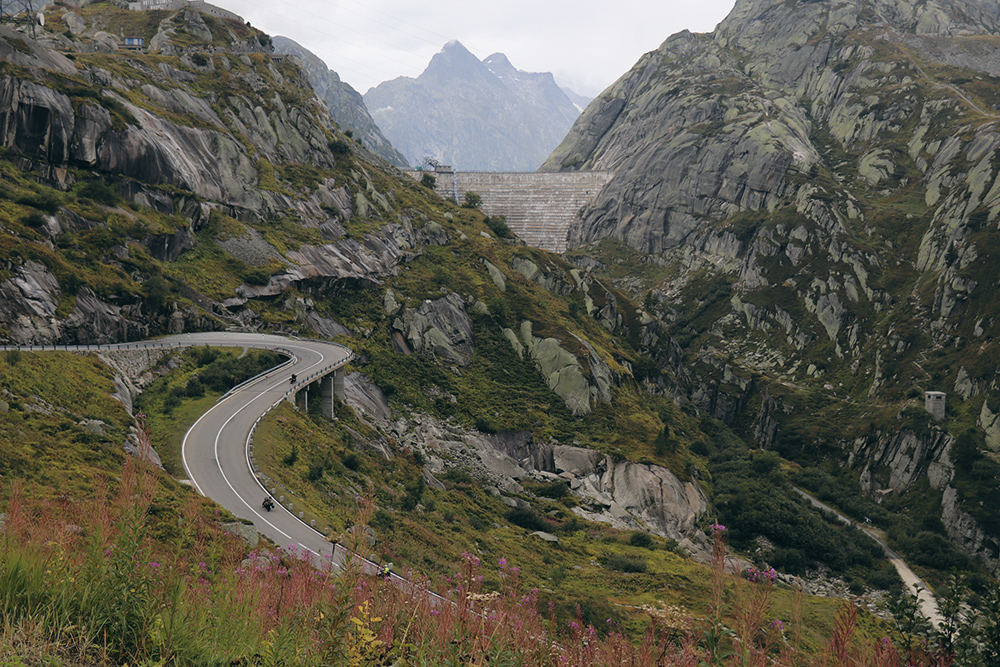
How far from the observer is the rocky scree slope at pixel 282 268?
179 ft

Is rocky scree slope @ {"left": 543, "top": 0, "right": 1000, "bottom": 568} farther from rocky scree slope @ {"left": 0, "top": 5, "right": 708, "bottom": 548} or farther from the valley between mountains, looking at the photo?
rocky scree slope @ {"left": 0, "top": 5, "right": 708, "bottom": 548}

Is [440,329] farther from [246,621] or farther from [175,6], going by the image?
[175,6]

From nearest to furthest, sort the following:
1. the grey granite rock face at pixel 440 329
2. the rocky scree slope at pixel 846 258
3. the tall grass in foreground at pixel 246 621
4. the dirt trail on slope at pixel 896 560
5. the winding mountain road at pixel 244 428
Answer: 1. the tall grass in foreground at pixel 246 621
2. the winding mountain road at pixel 244 428
3. the dirt trail on slope at pixel 896 560
4. the grey granite rock face at pixel 440 329
5. the rocky scree slope at pixel 846 258

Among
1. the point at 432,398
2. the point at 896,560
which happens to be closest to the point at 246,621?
the point at 432,398

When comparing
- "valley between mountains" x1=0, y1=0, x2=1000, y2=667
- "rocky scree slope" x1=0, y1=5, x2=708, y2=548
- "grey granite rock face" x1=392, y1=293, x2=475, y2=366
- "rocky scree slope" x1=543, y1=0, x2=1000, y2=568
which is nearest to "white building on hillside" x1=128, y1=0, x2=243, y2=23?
"valley between mountains" x1=0, y1=0, x2=1000, y2=667

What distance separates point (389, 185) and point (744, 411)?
8859 centimetres

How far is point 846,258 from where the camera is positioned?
13850 cm

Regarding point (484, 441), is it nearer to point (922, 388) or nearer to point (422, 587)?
point (422, 587)

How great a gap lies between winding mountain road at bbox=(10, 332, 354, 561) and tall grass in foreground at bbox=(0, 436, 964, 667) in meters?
6.93

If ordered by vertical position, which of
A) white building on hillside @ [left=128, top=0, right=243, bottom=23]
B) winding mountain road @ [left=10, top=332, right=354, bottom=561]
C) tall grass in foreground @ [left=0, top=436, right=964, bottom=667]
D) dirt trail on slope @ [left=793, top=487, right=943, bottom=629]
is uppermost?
white building on hillside @ [left=128, top=0, right=243, bottom=23]

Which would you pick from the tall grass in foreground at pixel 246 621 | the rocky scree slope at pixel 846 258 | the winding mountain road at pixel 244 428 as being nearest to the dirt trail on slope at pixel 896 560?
the rocky scree slope at pixel 846 258

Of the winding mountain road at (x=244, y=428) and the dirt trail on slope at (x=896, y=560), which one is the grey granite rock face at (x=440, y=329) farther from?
the dirt trail on slope at (x=896, y=560)

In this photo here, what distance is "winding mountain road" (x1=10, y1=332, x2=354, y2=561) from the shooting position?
1104 inches

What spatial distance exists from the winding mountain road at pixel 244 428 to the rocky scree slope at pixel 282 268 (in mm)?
4673
